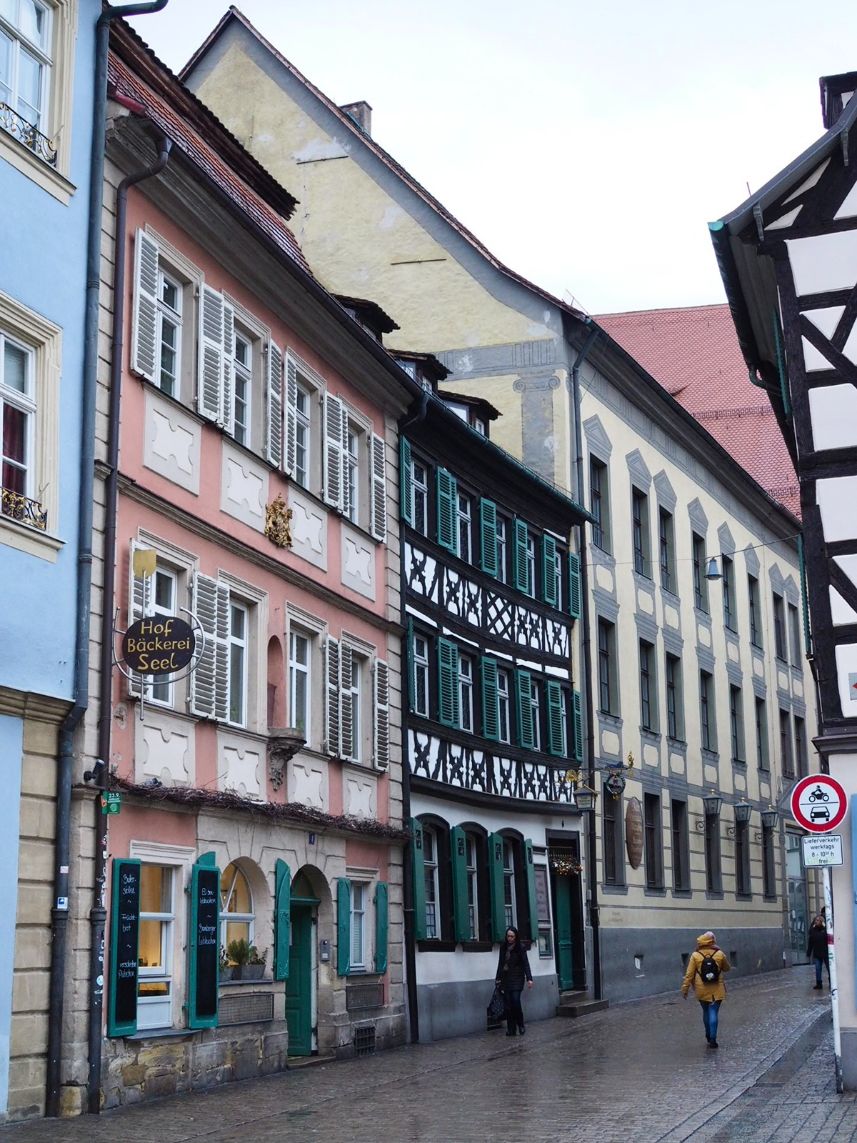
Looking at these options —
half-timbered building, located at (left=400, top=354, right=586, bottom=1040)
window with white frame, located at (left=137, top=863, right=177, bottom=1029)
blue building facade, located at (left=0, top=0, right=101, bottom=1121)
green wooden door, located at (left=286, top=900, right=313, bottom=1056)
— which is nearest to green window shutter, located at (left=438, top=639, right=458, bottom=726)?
half-timbered building, located at (left=400, top=354, right=586, bottom=1040)

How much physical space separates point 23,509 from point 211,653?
3.76 m

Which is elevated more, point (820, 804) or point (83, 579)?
point (83, 579)

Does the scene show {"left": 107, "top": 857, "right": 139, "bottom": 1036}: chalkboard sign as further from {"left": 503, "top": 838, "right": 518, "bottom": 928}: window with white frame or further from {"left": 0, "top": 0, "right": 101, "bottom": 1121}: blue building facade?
{"left": 503, "top": 838, "right": 518, "bottom": 928}: window with white frame

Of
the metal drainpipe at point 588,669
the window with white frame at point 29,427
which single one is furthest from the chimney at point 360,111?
the window with white frame at point 29,427

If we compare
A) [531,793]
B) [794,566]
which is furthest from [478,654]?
[794,566]

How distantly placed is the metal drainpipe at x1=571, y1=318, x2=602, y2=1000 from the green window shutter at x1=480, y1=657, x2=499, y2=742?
3.97m

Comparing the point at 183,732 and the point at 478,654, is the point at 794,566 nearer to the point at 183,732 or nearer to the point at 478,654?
the point at 478,654

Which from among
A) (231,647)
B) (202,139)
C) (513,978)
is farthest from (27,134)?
(513,978)

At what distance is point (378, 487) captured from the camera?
24.0 metres

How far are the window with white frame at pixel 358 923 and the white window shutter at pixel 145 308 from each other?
7776 mm

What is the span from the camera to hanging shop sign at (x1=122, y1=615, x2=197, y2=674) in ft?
51.3

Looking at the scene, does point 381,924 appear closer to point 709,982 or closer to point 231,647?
point 709,982

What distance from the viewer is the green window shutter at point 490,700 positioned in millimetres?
27345

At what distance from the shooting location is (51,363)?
1573 centimetres
